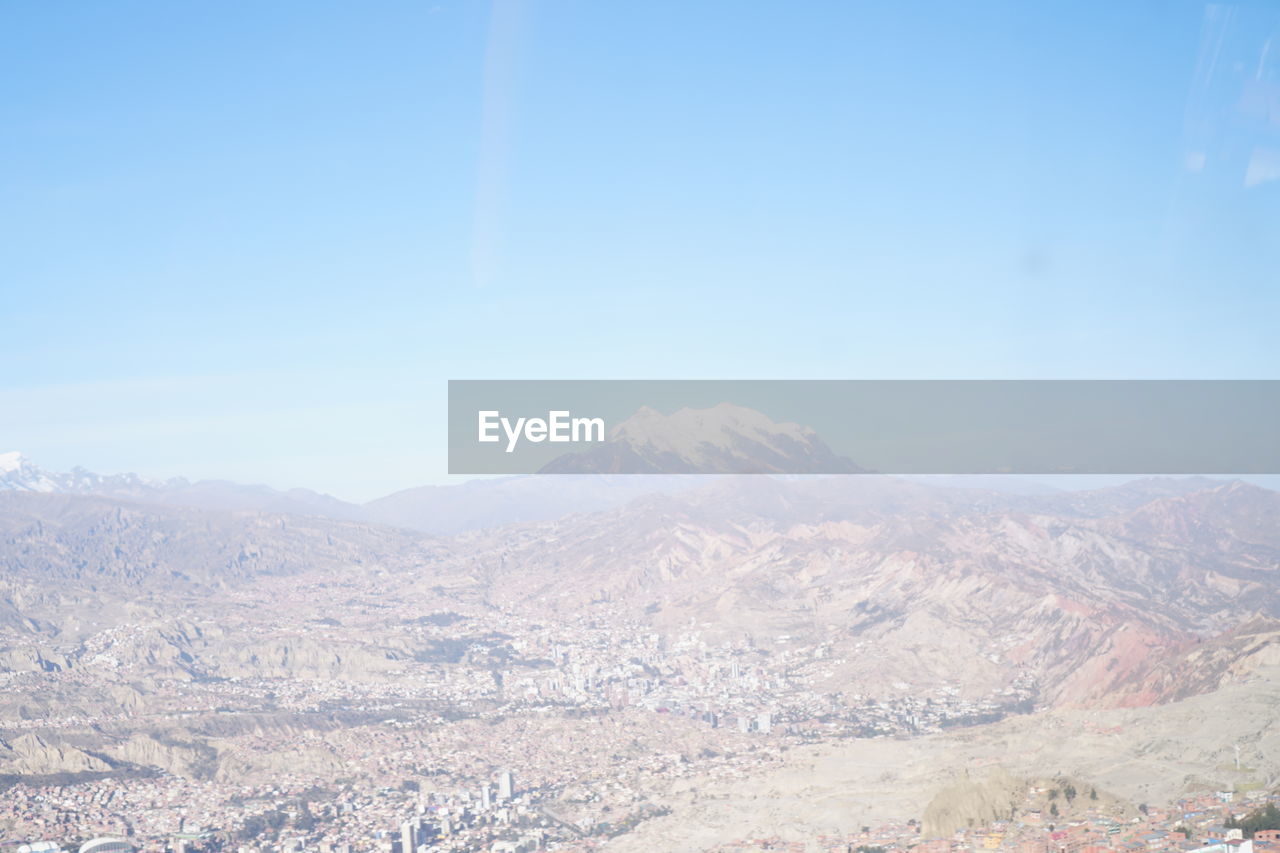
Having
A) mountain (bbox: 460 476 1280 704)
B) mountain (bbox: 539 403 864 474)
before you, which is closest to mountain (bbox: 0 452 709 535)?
mountain (bbox: 539 403 864 474)

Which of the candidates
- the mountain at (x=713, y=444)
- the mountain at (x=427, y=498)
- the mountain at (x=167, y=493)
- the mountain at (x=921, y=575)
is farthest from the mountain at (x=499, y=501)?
the mountain at (x=921, y=575)

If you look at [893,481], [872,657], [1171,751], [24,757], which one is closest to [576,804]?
[1171,751]

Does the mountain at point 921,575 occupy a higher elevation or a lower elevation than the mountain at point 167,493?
lower

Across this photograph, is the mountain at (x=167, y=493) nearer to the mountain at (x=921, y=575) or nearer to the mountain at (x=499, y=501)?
the mountain at (x=499, y=501)

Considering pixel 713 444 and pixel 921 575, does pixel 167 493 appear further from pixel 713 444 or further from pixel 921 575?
pixel 921 575

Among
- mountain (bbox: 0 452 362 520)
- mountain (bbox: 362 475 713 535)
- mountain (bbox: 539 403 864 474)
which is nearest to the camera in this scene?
mountain (bbox: 539 403 864 474)

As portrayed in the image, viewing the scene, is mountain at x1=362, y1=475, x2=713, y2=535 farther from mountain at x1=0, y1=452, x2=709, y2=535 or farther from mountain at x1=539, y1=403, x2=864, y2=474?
mountain at x1=539, y1=403, x2=864, y2=474

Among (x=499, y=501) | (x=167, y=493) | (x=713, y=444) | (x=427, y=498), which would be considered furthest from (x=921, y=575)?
(x=167, y=493)

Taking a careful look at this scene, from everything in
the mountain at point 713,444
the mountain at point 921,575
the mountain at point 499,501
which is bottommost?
the mountain at point 921,575

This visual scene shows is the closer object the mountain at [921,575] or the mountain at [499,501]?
the mountain at [921,575]

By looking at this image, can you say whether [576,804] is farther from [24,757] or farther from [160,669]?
[160,669]
